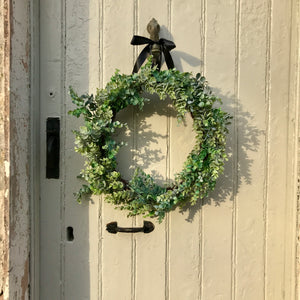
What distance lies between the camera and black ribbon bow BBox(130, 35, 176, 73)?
95cm

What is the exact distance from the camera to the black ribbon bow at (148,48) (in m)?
0.95

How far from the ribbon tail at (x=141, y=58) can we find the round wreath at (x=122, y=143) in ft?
0.17

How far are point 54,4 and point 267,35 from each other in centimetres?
85

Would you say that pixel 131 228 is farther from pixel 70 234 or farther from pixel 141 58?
pixel 141 58

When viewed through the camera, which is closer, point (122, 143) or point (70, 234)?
point (122, 143)

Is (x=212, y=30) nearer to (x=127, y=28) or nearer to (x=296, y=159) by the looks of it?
(x=127, y=28)

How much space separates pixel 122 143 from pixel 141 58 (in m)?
0.33

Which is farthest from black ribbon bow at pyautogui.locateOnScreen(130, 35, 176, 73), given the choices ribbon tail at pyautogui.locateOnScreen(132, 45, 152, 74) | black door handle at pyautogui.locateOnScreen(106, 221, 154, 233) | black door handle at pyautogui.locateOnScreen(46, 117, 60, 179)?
black door handle at pyautogui.locateOnScreen(106, 221, 154, 233)

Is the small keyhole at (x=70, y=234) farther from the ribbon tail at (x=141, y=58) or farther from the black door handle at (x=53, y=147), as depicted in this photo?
the ribbon tail at (x=141, y=58)

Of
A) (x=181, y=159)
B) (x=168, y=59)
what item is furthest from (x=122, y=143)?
(x=168, y=59)

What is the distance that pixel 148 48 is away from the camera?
0.97 meters

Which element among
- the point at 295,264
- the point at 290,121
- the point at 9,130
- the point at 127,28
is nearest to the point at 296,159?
the point at 290,121

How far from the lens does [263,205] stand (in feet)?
3.45

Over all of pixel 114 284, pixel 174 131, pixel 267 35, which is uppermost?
pixel 267 35
